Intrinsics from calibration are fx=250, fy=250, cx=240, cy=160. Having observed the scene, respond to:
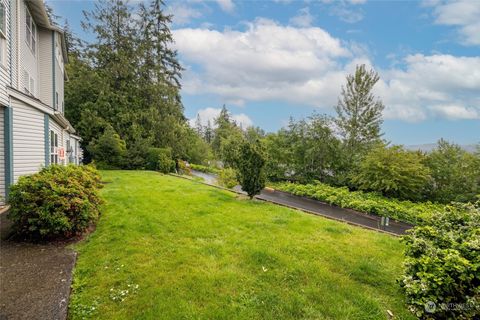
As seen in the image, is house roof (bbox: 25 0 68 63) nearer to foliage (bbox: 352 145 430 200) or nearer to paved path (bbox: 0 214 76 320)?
paved path (bbox: 0 214 76 320)

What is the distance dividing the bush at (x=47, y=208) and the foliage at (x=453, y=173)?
575 inches

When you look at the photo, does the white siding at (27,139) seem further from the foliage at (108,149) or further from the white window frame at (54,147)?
the foliage at (108,149)

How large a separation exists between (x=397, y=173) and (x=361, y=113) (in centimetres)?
756

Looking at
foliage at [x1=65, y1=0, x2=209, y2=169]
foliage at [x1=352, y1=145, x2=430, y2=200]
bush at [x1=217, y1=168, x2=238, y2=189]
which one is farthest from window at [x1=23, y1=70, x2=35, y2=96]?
foliage at [x1=352, y1=145, x2=430, y2=200]

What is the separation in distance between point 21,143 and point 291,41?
10109 mm

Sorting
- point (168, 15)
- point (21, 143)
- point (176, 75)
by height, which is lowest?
point (21, 143)

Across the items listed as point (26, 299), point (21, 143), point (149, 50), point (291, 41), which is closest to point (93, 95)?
point (149, 50)

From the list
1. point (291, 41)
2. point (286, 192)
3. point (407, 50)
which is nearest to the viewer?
point (407, 50)

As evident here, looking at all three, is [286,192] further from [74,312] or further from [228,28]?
[74,312]

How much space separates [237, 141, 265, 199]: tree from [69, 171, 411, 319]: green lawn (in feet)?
7.69

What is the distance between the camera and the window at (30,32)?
8.95m

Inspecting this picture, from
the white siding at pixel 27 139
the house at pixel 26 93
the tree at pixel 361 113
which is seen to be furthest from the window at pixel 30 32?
the tree at pixel 361 113

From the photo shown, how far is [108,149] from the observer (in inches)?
709

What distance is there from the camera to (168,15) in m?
23.0
